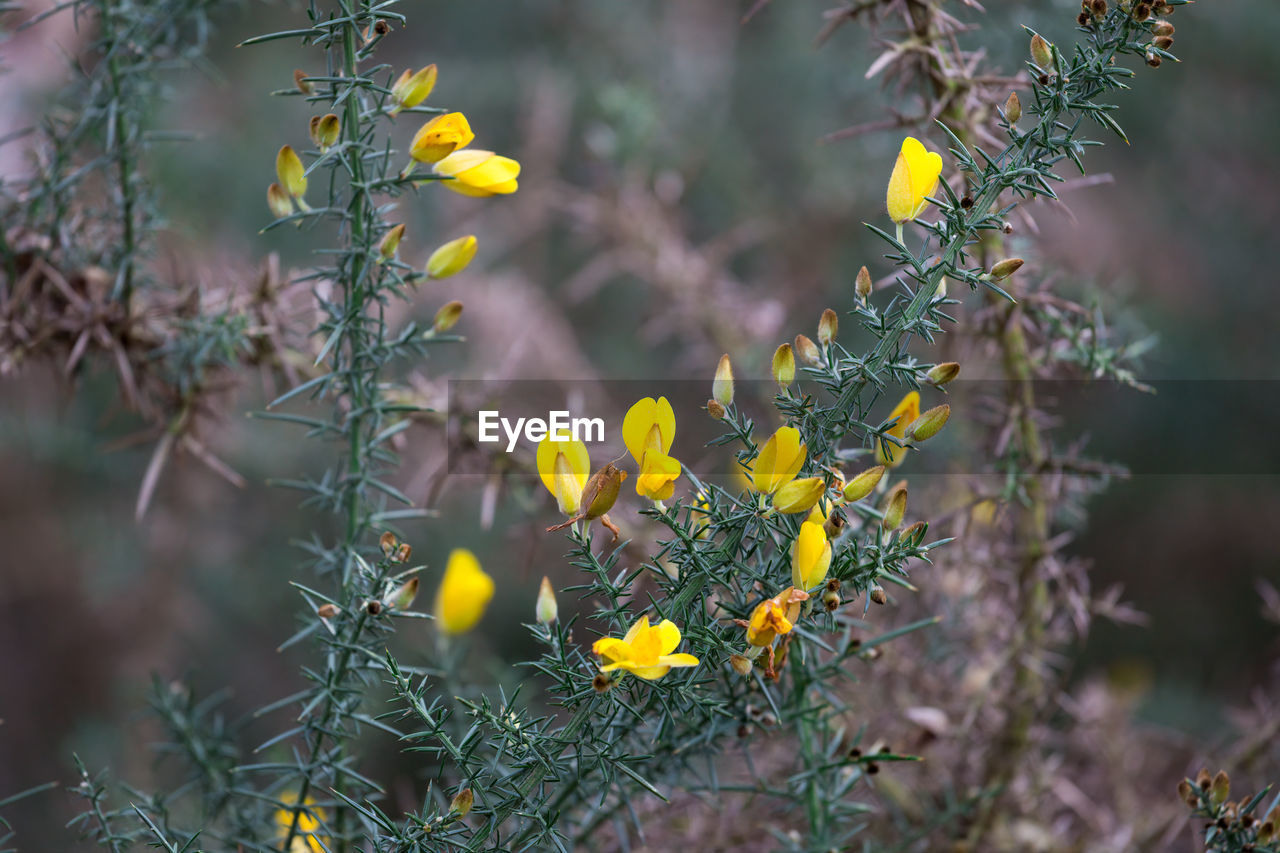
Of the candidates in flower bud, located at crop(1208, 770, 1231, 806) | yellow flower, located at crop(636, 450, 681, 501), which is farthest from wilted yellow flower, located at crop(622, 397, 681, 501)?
flower bud, located at crop(1208, 770, 1231, 806)

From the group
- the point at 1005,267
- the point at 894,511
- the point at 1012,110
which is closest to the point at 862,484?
the point at 894,511

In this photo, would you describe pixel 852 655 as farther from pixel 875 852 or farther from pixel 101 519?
pixel 101 519

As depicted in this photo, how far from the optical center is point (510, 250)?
2.69 metres

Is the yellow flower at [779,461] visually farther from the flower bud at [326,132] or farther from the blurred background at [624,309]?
the blurred background at [624,309]

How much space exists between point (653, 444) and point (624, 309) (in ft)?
6.96

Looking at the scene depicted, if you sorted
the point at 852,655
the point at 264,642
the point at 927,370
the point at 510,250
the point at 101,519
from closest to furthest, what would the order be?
1. the point at 927,370
2. the point at 852,655
3. the point at 101,519
4. the point at 264,642
5. the point at 510,250

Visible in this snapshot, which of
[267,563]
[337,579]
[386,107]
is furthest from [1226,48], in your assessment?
[267,563]

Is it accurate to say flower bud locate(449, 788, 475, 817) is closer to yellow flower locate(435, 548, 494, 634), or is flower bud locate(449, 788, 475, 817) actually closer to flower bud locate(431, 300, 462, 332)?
yellow flower locate(435, 548, 494, 634)

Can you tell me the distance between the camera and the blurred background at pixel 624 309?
181 centimetres

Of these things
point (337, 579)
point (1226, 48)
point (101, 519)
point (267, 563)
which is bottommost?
point (267, 563)

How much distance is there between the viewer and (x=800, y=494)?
1.67ft

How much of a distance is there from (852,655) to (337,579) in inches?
17.5

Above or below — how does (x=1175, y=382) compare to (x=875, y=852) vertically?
above

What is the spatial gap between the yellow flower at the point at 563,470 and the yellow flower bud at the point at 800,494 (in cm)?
13
